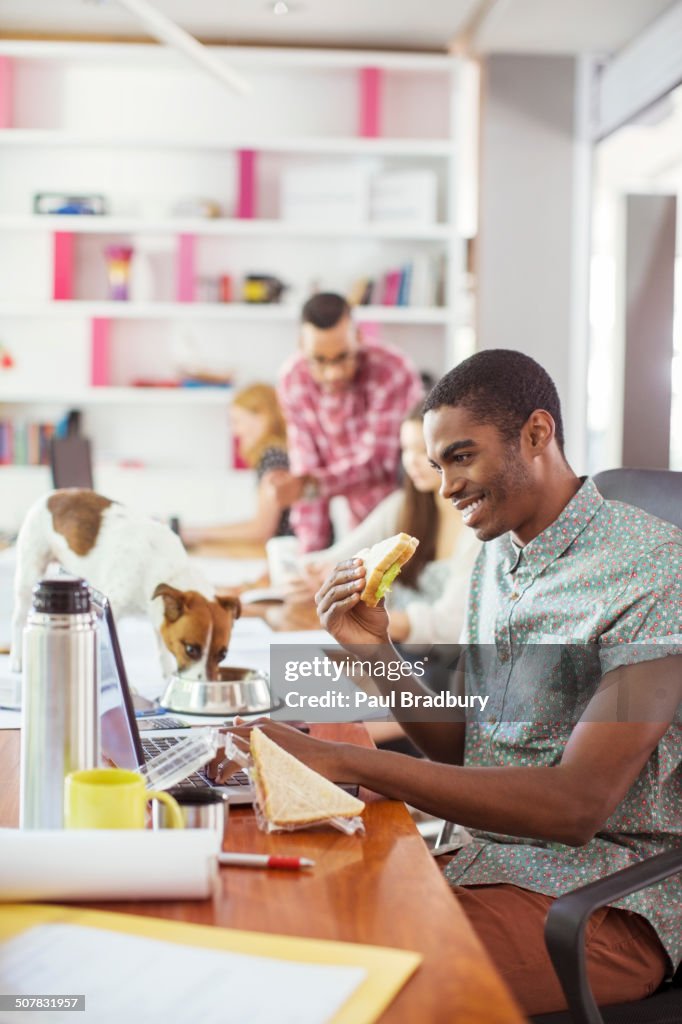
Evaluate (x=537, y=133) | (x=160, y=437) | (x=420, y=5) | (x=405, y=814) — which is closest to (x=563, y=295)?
(x=537, y=133)

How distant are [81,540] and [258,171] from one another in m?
3.76

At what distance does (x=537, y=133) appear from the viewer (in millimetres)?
5055

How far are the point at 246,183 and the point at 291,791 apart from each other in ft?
14.2

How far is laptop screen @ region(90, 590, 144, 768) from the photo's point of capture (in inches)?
49.2

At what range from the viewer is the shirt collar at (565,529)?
146 centimetres

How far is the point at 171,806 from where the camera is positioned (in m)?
1.03

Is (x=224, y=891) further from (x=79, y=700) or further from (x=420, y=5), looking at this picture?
(x=420, y=5)

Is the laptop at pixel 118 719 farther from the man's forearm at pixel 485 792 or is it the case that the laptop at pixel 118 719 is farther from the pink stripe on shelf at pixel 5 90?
the pink stripe on shelf at pixel 5 90

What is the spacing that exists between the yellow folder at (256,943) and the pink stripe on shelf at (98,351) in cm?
442

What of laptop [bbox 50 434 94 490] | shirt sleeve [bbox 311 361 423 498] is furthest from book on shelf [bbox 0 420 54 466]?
laptop [bbox 50 434 94 490]

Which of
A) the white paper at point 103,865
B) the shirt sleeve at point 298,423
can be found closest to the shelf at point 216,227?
the shirt sleeve at point 298,423

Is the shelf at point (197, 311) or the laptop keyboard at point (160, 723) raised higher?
the shelf at point (197, 311)

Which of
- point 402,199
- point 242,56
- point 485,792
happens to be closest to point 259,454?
point 402,199

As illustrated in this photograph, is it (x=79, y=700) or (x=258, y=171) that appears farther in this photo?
(x=258, y=171)
